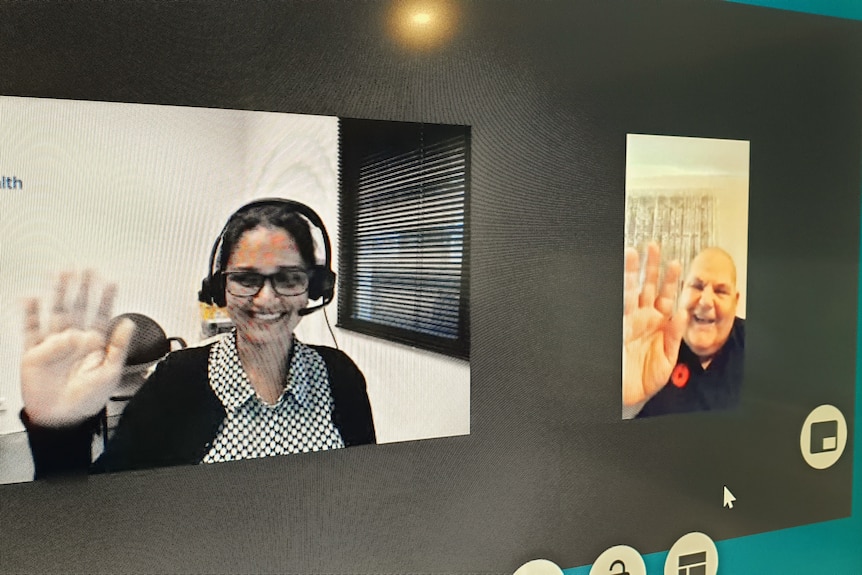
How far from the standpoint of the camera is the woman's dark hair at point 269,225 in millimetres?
1612

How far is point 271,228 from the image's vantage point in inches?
64.8

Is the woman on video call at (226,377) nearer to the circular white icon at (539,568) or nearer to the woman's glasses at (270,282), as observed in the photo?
Answer: the woman's glasses at (270,282)

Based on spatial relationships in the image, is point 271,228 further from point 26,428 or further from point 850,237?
point 850,237

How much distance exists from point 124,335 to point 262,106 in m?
0.58

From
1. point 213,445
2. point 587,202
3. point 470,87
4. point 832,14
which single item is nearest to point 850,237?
point 832,14

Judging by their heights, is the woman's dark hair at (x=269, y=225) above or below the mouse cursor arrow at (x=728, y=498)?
above

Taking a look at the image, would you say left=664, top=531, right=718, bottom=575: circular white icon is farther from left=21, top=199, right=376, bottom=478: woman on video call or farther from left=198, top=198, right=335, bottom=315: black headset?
left=198, top=198, right=335, bottom=315: black headset

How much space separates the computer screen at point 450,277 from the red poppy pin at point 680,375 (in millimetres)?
14

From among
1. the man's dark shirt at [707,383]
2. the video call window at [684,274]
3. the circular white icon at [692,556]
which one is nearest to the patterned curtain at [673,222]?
the video call window at [684,274]

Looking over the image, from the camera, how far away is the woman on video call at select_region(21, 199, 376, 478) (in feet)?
4.95

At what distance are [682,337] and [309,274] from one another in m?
1.11

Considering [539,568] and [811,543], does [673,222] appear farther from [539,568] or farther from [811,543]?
[811,543]

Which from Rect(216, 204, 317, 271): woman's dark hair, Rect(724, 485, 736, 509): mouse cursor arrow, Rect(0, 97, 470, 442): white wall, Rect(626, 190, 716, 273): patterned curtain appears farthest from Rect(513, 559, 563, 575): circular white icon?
Rect(216, 204, 317, 271): woman's dark hair

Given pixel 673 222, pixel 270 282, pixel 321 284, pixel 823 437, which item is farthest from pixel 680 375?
pixel 270 282
